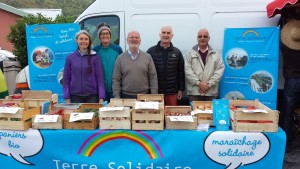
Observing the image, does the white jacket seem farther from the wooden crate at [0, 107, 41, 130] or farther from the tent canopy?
the wooden crate at [0, 107, 41, 130]

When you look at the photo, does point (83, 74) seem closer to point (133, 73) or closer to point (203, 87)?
point (133, 73)

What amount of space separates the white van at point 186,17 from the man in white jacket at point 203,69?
24.6 inches

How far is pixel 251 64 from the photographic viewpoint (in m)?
4.73

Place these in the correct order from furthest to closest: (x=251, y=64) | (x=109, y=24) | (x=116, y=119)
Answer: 1. (x=109, y=24)
2. (x=251, y=64)
3. (x=116, y=119)

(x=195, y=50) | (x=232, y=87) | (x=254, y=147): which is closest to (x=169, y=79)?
(x=195, y=50)

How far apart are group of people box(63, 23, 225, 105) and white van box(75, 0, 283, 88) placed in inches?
24.6

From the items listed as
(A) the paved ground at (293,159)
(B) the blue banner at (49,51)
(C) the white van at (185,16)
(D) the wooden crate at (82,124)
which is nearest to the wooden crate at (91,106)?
(D) the wooden crate at (82,124)

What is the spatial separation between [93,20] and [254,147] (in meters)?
3.23

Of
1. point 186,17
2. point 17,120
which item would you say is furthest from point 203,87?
point 17,120

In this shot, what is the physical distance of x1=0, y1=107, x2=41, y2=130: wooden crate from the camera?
304cm

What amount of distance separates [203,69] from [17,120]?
2349 mm

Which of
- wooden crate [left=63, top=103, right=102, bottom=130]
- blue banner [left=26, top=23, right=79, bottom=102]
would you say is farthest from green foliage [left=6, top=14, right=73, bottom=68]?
wooden crate [left=63, top=103, right=102, bottom=130]

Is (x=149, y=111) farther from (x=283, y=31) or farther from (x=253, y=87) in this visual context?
(x=283, y=31)

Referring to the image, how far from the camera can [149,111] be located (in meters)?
3.01
